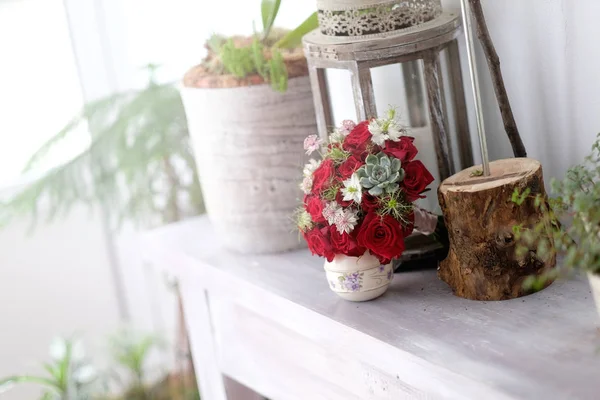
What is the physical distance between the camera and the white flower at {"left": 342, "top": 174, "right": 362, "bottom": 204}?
0.87 meters

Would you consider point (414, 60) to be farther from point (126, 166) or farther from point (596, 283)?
point (126, 166)

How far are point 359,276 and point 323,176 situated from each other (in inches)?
4.9

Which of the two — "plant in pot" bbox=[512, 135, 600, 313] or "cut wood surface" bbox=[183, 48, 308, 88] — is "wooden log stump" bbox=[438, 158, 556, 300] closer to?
"plant in pot" bbox=[512, 135, 600, 313]

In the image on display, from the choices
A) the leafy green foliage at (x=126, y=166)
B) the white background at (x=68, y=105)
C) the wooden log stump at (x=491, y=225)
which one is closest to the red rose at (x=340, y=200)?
the wooden log stump at (x=491, y=225)

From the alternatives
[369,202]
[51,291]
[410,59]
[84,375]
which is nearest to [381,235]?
[369,202]

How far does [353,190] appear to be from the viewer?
874 millimetres

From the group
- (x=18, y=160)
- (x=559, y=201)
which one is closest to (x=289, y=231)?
(x=559, y=201)

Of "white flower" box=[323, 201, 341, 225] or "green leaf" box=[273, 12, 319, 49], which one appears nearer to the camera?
"white flower" box=[323, 201, 341, 225]

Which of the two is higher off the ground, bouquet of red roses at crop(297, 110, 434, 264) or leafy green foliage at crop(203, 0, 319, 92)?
leafy green foliage at crop(203, 0, 319, 92)

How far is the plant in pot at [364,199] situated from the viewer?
87cm

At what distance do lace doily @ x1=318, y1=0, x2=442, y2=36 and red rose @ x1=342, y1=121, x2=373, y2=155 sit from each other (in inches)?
4.6

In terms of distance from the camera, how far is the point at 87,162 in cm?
180

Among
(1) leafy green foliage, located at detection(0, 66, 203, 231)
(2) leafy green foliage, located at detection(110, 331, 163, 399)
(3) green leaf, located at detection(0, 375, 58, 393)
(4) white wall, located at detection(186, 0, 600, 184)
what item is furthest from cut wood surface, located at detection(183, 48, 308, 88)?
(2) leafy green foliage, located at detection(110, 331, 163, 399)

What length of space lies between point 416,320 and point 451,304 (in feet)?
0.16
